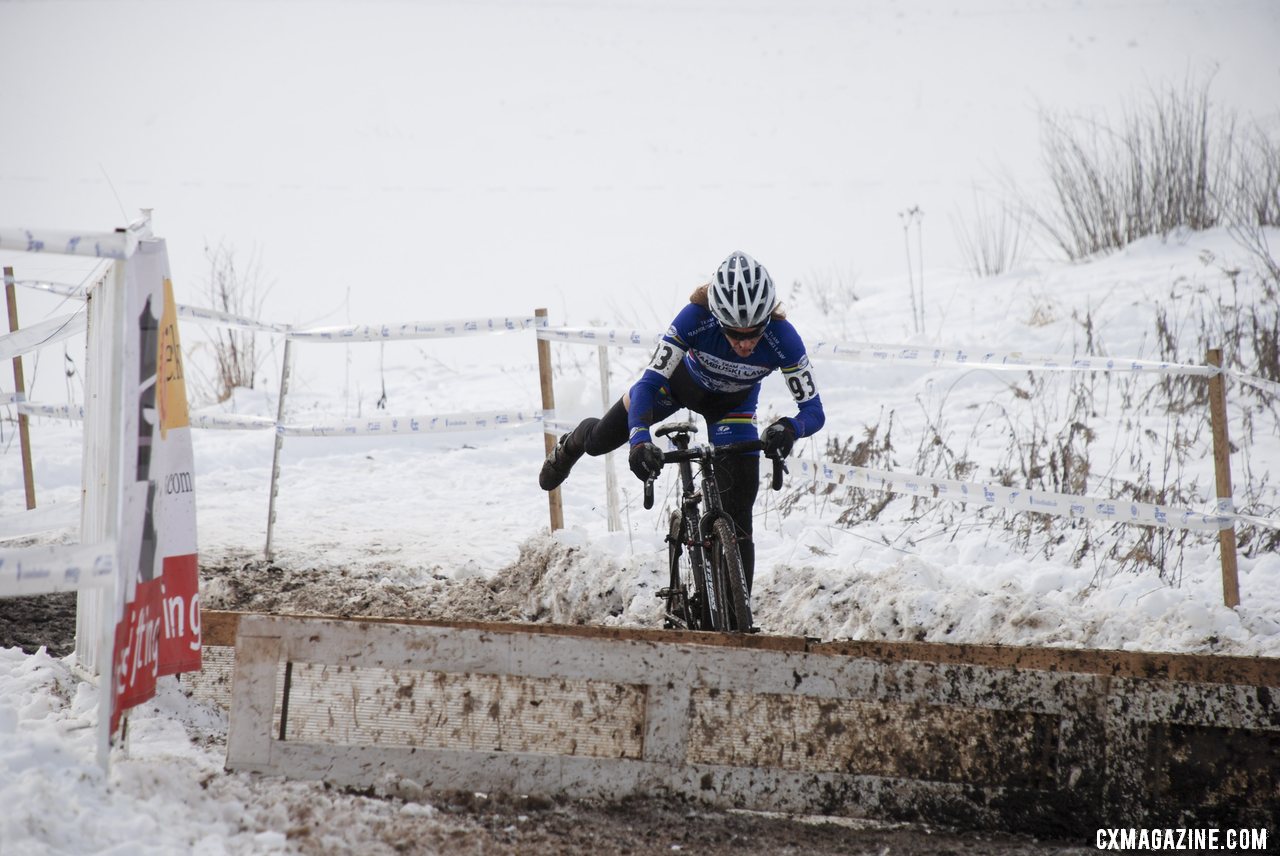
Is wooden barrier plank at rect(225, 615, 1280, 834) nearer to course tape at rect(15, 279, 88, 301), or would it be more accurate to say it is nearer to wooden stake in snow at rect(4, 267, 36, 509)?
course tape at rect(15, 279, 88, 301)

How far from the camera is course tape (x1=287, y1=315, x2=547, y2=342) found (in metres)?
7.65

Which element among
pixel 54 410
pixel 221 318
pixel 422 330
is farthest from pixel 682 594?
pixel 54 410

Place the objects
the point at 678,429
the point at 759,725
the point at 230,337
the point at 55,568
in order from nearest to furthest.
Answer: the point at 55,568 < the point at 759,725 < the point at 678,429 < the point at 230,337

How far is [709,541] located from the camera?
4758mm

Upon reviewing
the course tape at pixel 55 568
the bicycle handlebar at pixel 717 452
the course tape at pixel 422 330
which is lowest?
the course tape at pixel 55 568

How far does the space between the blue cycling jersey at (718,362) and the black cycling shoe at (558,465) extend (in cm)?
111

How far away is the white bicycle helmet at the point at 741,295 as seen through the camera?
15.5ft

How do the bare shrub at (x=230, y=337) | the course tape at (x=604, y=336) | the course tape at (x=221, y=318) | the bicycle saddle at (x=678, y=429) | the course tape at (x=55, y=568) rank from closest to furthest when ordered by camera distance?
the course tape at (x=55, y=568) → the bicycle saddle at (x=678, y=429) → the course tape at (x=604, y=336) → the course tape at (x=221, y=318) → the bare shrub at (x=230, y=337)

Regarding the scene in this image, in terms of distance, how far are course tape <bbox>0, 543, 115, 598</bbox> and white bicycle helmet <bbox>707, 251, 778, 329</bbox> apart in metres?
2.75

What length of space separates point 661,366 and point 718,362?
29 cm

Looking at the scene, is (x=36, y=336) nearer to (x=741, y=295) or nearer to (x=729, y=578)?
(x=741, y=295)

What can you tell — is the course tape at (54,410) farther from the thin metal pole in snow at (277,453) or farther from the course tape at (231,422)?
the thin metal pole in snow at (277,453)

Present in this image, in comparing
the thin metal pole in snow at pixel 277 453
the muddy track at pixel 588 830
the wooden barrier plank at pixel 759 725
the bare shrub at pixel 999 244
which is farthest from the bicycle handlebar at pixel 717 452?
the bare shrub at pixel 999 244

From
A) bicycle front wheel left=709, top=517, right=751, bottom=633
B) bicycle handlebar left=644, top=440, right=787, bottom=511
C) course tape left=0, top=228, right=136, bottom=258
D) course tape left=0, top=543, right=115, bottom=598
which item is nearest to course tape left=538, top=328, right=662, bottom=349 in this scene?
bicycle handlebar left=644, top=440, right=787, bottom=511
